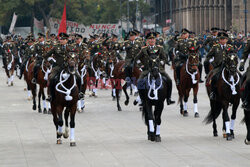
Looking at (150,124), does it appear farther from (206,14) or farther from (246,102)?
(206,14)

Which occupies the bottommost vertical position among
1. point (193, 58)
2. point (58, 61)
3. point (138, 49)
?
point (193, 58)

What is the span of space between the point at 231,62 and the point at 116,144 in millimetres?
3012

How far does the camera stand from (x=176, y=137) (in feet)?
53.0

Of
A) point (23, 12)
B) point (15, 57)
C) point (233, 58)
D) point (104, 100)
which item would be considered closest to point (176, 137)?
point (233, 58)

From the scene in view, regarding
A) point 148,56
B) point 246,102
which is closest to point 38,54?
point 148,56

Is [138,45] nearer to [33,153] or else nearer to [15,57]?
[33,153]

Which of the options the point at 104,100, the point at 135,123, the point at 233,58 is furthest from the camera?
the point at 104,100

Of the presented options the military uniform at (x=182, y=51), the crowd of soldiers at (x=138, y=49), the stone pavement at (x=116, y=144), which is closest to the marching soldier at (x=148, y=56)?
the crowd of soldiers at (x=138, y=49)

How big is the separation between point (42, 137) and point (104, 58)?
11.0 meters

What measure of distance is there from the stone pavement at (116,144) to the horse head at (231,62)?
1.50 m

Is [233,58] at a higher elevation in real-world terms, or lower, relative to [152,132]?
higher

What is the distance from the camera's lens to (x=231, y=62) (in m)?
15.5

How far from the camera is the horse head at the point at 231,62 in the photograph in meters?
15.5

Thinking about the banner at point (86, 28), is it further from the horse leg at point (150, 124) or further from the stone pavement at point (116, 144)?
the horse leg at point (150, 124)
